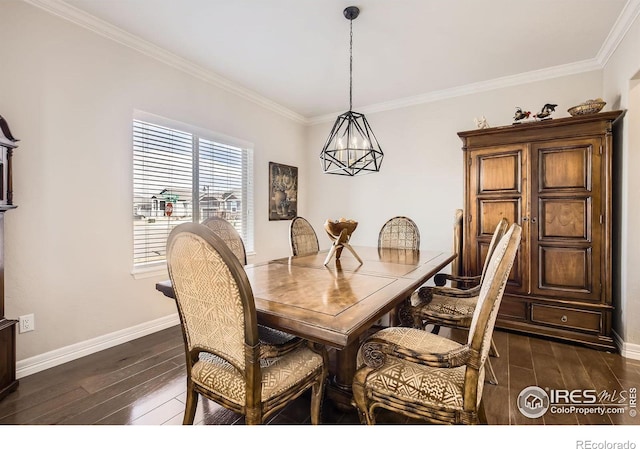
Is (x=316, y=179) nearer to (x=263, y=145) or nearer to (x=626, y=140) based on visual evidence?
(x=263, y=145)

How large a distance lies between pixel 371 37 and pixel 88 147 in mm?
2496

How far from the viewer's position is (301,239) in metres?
3.09

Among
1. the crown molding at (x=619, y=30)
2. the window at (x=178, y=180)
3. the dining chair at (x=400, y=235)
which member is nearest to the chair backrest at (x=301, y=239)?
the dining chair at (x=400, y=235)

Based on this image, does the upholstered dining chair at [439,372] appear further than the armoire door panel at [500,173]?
No

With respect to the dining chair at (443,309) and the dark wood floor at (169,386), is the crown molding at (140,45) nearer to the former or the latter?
the dark wood floor at (169,386)

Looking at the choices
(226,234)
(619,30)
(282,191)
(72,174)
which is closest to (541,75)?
(619,30)

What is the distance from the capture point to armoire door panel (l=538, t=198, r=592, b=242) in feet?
8.81

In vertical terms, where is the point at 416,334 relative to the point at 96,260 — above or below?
below

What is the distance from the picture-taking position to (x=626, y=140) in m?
2.49

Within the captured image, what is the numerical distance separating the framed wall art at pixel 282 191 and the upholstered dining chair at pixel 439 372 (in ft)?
10.6

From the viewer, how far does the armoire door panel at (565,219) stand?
269 centimetres

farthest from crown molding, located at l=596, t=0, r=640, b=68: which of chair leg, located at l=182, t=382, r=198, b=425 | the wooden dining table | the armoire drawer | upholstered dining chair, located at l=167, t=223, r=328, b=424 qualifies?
chair leg, located at l=182, t=382, r=198, b=425
